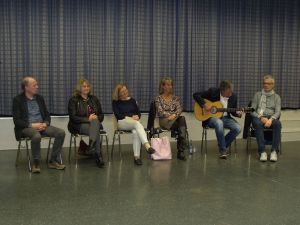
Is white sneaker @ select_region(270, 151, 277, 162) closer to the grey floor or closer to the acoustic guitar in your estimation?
the grey floor

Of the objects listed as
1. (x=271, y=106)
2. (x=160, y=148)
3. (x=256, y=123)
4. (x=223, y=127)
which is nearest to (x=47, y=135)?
(x=160, y=148)

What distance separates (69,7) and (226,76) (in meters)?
2.49

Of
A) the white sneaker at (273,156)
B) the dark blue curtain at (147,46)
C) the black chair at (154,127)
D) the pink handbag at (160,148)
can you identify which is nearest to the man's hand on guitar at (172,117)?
the black chair at (154,127)

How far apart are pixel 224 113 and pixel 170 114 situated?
751 millimetres

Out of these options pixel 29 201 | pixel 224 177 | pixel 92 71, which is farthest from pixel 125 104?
pixel 29 201

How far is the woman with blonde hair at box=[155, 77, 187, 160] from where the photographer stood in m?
4.94

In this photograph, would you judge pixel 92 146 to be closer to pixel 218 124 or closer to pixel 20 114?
pixel 20 114

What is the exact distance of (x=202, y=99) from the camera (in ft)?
17.2

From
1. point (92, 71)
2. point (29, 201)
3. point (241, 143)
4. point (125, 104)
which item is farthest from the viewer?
point (241, 143)

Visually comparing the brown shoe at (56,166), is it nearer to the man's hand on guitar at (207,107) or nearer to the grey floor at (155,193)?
the grey floor at (155,193)

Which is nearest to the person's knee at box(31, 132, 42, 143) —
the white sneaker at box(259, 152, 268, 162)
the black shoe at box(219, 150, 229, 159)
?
the black shoe at box(219, 150, 229, 159)

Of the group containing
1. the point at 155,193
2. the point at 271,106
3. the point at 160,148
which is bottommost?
the point at 155,193

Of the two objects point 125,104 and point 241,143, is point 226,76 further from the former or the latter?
point 125,104

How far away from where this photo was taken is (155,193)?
350 centimetres
